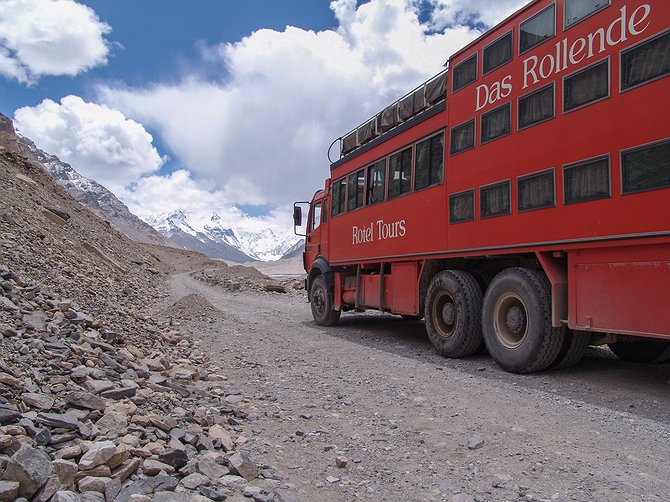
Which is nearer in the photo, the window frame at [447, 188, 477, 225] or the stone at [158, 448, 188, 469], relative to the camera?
the stone at [158, 448, 188, 469]

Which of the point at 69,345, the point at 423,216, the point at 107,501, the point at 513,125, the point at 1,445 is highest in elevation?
the point at 513,125

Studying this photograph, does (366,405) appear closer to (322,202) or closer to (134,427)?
(134,427)

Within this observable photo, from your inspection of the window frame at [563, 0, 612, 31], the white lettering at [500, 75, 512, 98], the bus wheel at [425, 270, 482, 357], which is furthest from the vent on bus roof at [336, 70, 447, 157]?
the bus wheel at [425, 270, 482, 357]

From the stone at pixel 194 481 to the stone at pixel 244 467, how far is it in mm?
277

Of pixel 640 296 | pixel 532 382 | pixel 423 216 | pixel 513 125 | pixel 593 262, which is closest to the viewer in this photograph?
pixel 640 296

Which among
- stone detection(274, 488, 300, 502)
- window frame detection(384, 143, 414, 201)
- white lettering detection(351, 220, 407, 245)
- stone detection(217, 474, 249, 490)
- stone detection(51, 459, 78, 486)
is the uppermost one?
window frame detection(384, 143, 414, 201)

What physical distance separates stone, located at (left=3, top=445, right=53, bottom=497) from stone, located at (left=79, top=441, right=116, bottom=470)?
24cm

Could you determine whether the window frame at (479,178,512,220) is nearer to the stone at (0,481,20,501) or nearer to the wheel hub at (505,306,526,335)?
the wheel hub at (505,306,526,335)

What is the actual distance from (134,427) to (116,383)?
1.04 meters

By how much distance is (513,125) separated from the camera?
6.68m

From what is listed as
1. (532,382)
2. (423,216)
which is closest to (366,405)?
(532,382)

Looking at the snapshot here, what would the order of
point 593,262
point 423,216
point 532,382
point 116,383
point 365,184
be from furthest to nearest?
1. point 365,184
2. point 423,216
3. point 532,382
4. point 593,262
5. point 116,383

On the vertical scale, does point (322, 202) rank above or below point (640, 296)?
above

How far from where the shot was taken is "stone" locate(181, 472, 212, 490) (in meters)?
3.11
